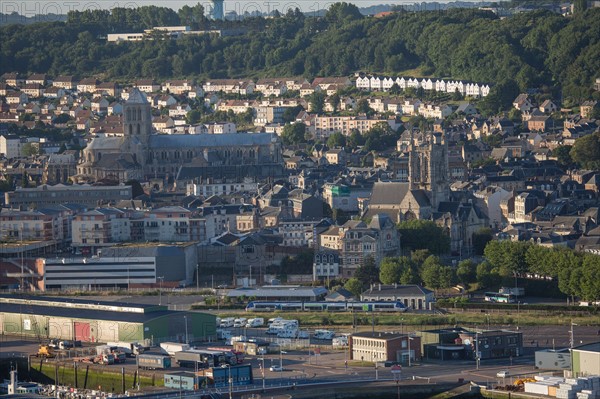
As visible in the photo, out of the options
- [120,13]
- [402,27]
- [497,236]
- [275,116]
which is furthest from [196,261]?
[120,13]

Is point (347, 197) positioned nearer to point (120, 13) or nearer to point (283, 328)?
point (283, 328)

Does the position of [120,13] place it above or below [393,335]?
above

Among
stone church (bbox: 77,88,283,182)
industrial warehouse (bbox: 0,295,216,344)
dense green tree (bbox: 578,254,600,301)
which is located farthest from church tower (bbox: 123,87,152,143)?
dense green tree (bbox: 578,254,600,301)

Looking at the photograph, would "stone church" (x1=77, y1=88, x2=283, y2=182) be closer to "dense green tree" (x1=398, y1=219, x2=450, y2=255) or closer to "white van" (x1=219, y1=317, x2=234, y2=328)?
"dense green tree" (x1=398, y1=219, x2=450, y2=255)

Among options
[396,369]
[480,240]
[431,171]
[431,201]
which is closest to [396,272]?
[480,240]

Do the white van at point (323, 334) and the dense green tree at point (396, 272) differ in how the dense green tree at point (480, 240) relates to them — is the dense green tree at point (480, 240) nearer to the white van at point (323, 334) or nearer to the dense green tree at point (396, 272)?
the dense green tree at point (396, 272)

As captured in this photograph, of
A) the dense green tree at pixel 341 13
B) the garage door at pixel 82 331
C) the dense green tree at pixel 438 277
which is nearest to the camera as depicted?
the garage door at pixel 82 331

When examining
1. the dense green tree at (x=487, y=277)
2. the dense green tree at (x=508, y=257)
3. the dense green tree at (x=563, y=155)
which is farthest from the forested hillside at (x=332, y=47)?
the dense green tree at (x=487, y=277)
